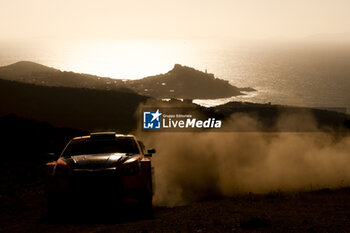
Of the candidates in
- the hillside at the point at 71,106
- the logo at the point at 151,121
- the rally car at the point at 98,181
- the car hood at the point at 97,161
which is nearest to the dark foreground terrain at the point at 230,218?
the rally car at the point at 98,181

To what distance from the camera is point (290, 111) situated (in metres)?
124

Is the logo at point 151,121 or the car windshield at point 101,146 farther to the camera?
the logo at point 151,121

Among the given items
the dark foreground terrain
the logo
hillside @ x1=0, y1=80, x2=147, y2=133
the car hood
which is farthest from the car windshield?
hillside @ x1=0, y1=80, x2=147, y2=133

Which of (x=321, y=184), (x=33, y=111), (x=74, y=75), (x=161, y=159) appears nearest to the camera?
(x=321, y=184)

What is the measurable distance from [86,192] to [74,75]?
194m

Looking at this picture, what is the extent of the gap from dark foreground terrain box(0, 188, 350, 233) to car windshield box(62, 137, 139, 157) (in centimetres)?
159

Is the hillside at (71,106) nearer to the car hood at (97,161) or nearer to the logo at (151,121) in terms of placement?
the logo at (151,121)

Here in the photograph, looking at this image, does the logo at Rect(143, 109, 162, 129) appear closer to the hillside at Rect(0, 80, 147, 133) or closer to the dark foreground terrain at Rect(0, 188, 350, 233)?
the hillside at Rect(0, 80, 147, 133)

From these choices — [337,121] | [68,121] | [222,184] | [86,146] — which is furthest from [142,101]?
[86,146]

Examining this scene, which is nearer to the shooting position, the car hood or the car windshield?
the car hood

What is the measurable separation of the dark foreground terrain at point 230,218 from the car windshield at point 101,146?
159cm

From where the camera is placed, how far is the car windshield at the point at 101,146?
11281mm

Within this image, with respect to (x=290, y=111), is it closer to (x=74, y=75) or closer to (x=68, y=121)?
(x=68, y=121)

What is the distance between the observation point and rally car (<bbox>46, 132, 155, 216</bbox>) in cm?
970
